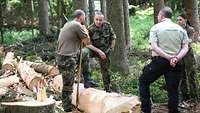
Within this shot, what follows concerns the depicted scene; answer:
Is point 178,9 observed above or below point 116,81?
above

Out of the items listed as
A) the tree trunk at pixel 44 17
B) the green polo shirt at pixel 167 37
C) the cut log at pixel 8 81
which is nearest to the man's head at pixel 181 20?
the green polo shirt at pixel 167 37

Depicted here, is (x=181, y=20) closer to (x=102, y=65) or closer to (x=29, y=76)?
(x=102, y=65)

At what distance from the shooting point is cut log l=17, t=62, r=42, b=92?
1051cm

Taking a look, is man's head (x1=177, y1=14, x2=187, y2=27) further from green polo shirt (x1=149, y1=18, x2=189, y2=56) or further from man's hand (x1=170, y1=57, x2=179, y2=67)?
man's hand (x1=170, y1=57, x2=179, y2=67)

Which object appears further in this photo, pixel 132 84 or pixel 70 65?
pixel 132 84

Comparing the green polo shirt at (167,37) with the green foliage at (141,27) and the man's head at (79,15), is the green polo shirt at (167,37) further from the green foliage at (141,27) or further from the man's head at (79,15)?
the green foliage at (141,27)

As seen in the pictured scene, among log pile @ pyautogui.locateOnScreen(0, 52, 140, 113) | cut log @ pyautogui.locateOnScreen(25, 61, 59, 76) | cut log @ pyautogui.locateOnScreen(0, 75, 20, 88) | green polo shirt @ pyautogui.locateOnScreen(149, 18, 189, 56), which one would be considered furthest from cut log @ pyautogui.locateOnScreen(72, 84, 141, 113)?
cut log @ pyautogui.locateOnScreen(25, 61, 59, 76)

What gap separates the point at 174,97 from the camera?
8.45 metres

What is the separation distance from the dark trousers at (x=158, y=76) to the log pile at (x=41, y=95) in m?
0.24

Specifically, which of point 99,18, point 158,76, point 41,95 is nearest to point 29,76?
point 99,18

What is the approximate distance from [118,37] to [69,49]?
4.38 meters

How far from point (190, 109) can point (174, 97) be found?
1081 mm

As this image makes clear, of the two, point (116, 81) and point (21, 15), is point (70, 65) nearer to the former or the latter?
point (116, 81)

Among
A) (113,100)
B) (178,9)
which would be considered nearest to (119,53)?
(113,100)
